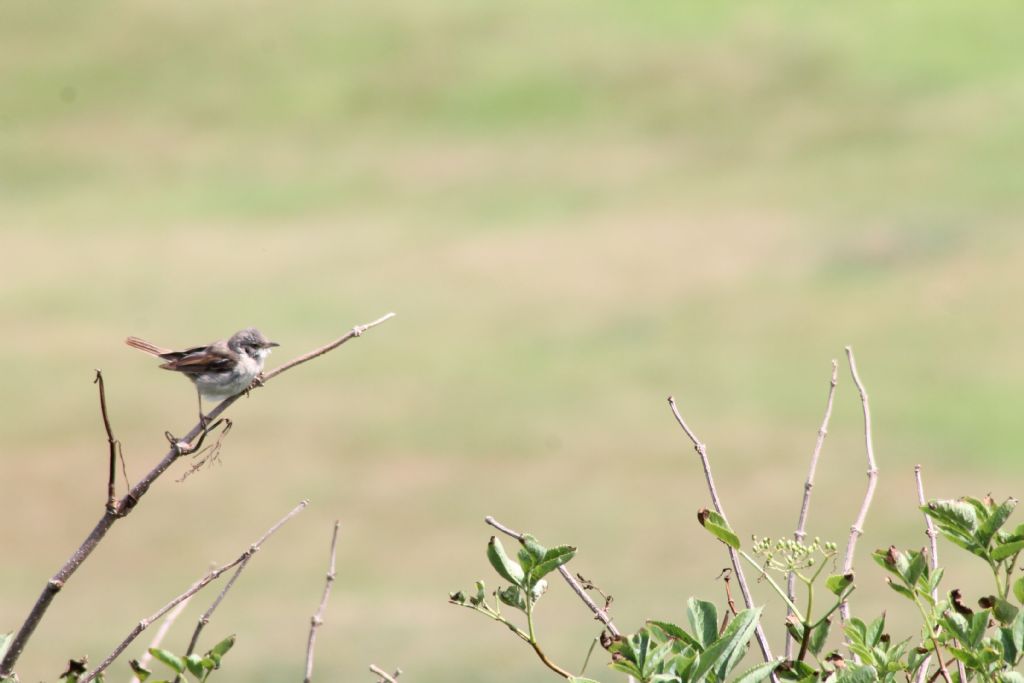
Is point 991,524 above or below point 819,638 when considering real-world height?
above

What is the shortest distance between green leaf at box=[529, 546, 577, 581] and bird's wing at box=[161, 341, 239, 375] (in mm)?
3014

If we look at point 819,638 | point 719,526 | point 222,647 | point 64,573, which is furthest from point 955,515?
point 64,573

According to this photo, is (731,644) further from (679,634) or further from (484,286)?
(484,286)

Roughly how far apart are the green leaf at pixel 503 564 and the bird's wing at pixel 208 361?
117 inches

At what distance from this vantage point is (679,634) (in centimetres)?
194

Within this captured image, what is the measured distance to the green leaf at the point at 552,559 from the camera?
200 centimetres

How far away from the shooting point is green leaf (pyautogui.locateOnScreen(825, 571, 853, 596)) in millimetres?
1780

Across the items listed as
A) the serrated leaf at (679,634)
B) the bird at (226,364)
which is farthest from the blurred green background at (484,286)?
the serrated leaf at (679,634)

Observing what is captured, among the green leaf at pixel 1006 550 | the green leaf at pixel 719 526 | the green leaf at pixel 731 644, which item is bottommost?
the green leaf at pixel 731 644

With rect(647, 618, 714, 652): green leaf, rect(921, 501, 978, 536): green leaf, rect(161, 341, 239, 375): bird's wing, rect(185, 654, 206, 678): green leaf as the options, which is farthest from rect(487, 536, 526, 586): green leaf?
rect(161, 341, 239, 375): bird's wing

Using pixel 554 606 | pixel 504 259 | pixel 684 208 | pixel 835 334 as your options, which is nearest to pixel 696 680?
pixel 554 606

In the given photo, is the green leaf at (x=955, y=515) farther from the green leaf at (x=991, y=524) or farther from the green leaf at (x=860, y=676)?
the green leaf at (x=860, y=676)

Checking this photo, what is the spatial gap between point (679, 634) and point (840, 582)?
242 millimetres

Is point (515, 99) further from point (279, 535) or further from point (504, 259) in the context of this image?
point (279, 535)
